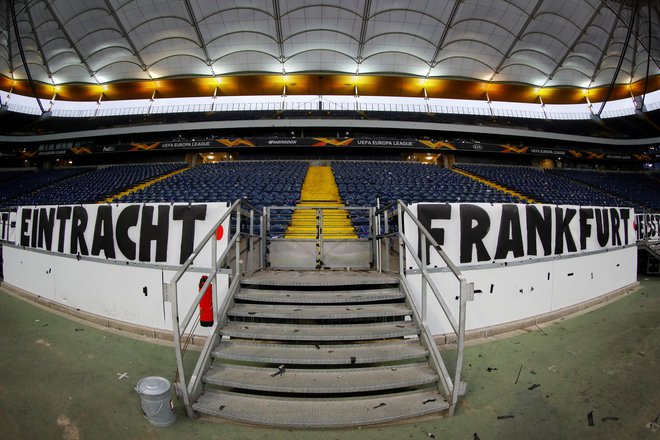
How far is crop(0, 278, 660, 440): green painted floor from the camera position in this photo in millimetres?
2172

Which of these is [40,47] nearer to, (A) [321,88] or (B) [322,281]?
(A) [321,88]

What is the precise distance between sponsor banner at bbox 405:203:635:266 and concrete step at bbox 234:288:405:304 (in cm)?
85

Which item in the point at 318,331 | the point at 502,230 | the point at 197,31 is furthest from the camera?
the point at 197,31

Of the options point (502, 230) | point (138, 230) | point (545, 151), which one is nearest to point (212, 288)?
point (138, 230)

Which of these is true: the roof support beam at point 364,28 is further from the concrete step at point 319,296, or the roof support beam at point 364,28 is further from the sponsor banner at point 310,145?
the concrete step at point 319,296

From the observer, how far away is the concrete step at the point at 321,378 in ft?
8.04

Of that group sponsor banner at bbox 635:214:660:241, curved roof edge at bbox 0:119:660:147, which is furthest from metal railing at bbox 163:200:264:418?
curved roof edge at bbox 0:119:660:147

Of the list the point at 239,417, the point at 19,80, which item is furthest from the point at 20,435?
the point at 19,80

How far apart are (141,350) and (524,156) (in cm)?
3309

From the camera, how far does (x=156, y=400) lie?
2.20 meters

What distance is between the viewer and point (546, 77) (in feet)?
80.7

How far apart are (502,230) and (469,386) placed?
2382 millimetres

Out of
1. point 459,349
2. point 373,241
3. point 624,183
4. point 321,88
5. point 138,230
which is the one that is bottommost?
point 459,349

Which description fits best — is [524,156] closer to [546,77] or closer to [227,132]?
[546,77]
